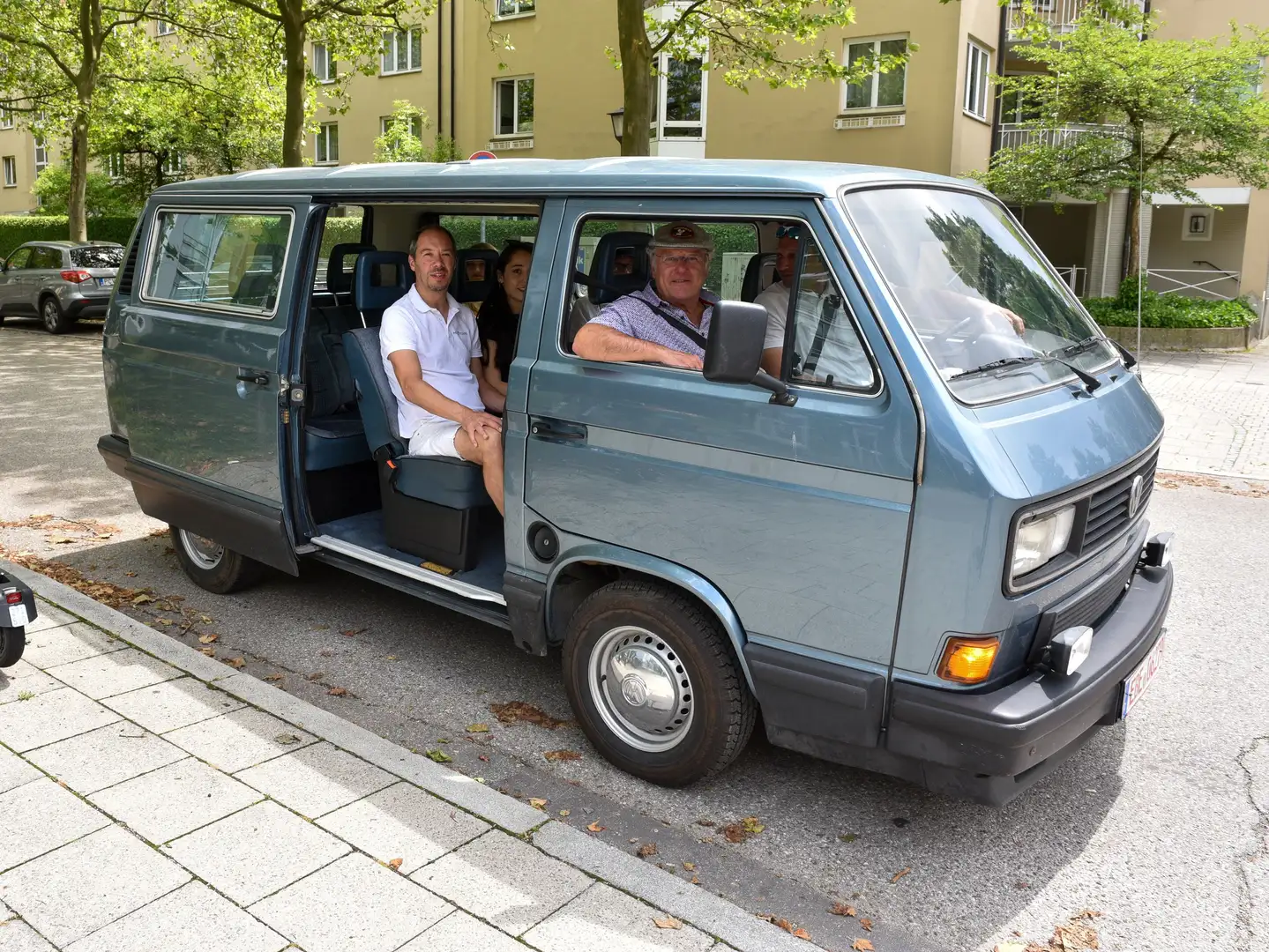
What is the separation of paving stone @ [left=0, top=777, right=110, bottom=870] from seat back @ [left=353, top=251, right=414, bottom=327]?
2.79m

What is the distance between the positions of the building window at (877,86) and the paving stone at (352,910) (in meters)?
23.1

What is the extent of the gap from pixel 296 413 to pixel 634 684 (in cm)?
225

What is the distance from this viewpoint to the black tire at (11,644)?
458cm

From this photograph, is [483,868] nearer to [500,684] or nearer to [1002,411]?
[500,684]

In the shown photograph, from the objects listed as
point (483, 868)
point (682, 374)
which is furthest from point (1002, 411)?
point (483, 868)

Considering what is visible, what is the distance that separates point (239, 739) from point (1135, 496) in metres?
3.41

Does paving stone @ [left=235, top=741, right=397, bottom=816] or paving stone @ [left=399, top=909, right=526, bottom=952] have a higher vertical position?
paving stone @ [left=235, top=741, right=397, bottom=816]

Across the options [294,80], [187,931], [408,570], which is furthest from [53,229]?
[187,931]

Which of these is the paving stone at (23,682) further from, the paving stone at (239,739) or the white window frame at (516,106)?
the white window frame at (516,106)

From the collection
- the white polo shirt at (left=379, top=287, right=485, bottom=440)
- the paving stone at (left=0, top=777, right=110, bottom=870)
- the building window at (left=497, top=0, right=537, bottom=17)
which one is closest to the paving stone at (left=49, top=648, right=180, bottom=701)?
the paving stone at (left=0, top=777, right=110, bottom=870)

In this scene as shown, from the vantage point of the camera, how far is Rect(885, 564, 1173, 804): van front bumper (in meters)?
3.22

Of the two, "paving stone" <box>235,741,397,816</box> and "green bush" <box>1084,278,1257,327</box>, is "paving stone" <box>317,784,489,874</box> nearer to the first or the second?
"paving stone" <box>235,741,397,816</box>

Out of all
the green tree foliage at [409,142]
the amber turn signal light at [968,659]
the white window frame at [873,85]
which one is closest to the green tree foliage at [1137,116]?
the white window frame at [873,85]

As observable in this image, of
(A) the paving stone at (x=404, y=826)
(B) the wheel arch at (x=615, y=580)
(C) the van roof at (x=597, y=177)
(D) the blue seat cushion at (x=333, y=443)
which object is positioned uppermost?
(C) the van roof at (x=597, y=177)
